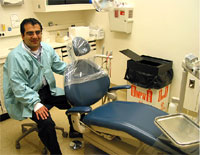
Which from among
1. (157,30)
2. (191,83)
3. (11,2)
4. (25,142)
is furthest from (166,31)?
(25,142)

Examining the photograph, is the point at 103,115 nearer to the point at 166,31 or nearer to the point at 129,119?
→ the point at 129,119

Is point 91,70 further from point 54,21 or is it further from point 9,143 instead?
point 54,21

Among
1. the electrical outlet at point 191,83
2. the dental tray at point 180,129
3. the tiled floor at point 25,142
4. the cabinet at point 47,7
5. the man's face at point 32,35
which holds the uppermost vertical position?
the cabinet at point 47,7

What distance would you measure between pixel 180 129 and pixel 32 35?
142cm

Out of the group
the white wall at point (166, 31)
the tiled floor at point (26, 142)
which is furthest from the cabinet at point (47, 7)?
the tiled floor at point (26, 142)

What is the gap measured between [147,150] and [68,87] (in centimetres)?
83

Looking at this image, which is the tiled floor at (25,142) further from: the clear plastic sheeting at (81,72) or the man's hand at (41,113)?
the clear plastic sheeting at (81,72)

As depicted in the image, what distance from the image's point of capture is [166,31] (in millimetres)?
2666

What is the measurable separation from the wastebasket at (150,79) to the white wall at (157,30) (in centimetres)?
15

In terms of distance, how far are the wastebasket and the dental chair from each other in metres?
0.64

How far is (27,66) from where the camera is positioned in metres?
1.84

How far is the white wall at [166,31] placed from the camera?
2.45 meters

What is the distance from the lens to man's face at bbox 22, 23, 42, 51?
1835 millimetres

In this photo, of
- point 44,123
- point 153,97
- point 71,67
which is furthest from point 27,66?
point 153,97
